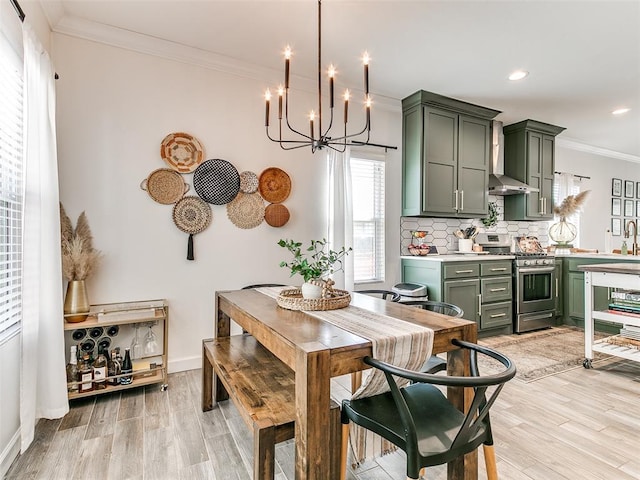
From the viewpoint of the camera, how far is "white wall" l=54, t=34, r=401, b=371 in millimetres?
2639

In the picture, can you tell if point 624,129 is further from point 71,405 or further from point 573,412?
point 71,405

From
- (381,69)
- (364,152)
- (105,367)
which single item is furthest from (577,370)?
(105,367)

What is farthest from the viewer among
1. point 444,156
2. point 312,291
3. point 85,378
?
point 444,156

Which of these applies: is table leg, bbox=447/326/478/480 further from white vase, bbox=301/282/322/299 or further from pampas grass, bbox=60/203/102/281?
pampas grass, bbox=60/203/102/281

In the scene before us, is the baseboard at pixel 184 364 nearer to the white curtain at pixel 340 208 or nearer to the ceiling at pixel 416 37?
the white curtain at pixel 340 208

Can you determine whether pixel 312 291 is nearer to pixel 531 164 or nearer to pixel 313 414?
pixel 313 414

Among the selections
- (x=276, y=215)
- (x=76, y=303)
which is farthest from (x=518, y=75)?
(x=76, y=303)

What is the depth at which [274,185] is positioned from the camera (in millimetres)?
3359

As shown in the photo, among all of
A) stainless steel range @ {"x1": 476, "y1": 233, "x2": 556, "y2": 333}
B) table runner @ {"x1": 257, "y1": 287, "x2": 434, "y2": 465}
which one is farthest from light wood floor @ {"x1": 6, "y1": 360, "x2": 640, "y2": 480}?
stainless steel range @ {"x1": 476, "y1": 233, "x2": 556, "y2": 333}

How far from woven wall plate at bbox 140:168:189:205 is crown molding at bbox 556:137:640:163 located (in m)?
5.76

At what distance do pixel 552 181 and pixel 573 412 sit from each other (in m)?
3.84

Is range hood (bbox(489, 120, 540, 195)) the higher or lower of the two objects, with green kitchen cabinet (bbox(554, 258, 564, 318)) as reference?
higher

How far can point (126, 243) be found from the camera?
2777 mm

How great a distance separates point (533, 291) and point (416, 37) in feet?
10.9
